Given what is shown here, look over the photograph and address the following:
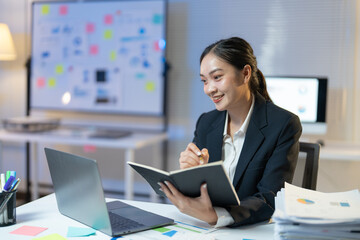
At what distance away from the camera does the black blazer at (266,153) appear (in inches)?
61.8

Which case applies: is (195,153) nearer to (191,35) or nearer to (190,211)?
(190,211)

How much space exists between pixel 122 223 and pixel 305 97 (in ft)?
6.81

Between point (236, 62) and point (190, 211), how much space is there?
0.68 metres

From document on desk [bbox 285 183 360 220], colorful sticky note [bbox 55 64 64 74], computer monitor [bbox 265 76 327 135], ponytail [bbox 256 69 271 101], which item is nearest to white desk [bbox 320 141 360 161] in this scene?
computer monitor [bbox 265 76 327 135]

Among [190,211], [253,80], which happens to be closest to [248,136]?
[253,80]

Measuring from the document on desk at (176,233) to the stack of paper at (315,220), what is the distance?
24 cm

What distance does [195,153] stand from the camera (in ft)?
5.09

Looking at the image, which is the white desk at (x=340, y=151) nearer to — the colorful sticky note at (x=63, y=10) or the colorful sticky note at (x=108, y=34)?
the colorful sticky note at (x=108, y=34)

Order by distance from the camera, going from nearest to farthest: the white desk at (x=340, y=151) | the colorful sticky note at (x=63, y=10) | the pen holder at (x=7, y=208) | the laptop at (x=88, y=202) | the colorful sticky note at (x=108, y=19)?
the laptop at (x=88, y=202)
the pen holder at (x=7, y=208)
the white desk at (x=340, y=151)
the colorful sticky note at (x=108, y=19)
the colorful sticky note at (x=63, y=10)

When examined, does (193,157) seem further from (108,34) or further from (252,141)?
(108,34)

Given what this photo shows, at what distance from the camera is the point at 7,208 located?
1372 mm

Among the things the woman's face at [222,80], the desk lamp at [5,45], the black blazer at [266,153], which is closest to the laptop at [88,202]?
the black blazer at [266,153]

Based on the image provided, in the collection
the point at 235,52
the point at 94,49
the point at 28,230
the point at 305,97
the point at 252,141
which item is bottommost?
the point at 28,230

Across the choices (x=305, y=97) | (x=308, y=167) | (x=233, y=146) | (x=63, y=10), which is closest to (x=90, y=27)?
(x=63, y=10)
